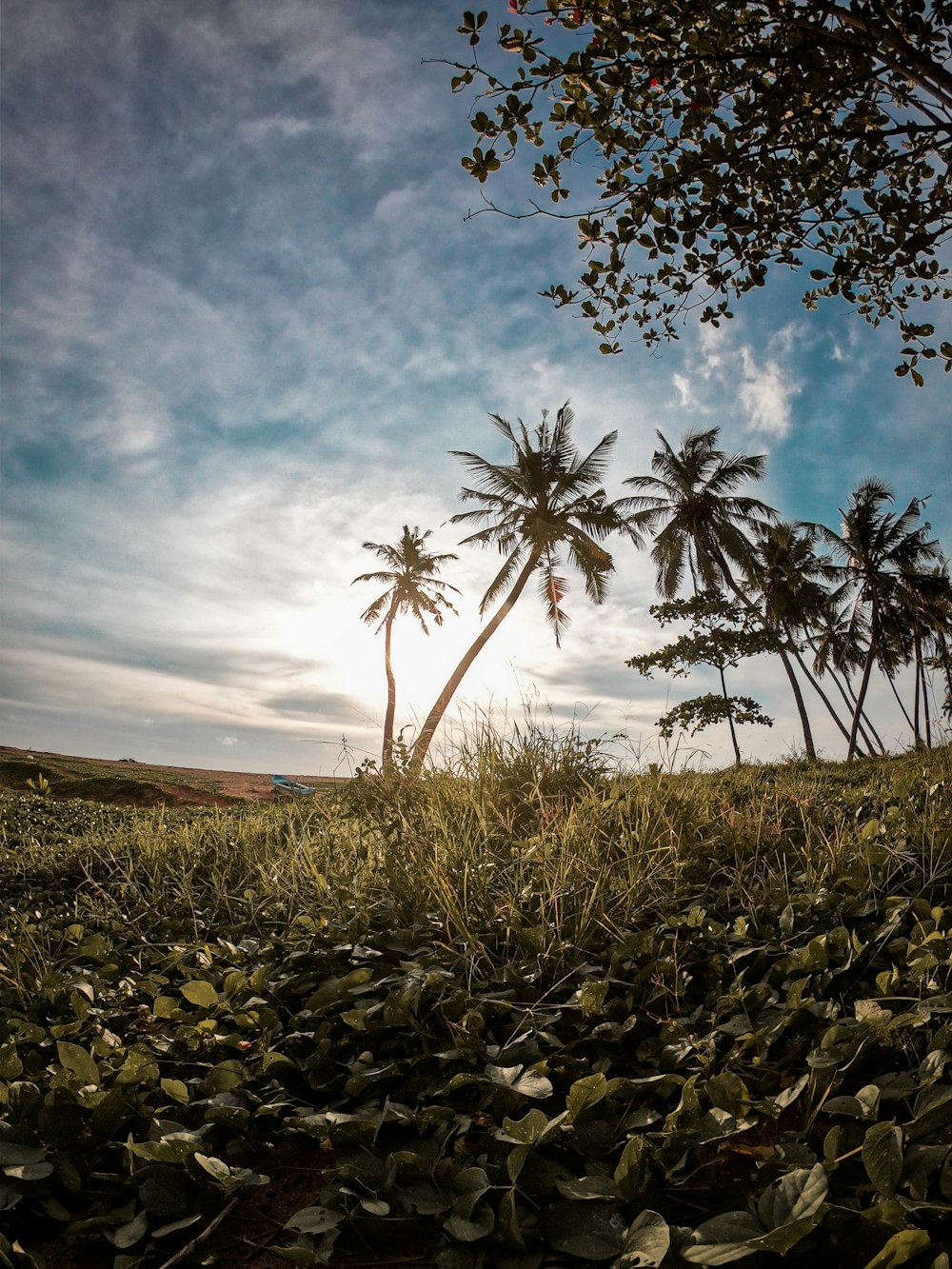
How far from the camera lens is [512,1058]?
220 cm

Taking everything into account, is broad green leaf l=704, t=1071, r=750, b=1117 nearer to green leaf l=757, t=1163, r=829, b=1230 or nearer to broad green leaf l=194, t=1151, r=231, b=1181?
green leaf l=757, t=1163, r=829, b=1230

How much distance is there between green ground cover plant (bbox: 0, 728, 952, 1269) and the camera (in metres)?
1.59

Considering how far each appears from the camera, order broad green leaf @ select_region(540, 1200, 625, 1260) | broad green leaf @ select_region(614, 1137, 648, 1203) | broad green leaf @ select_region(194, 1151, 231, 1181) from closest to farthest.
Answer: broad green leaf @ select_region(540, 1200, 625, 1260) → broad green leaf @ select_region(614, 1137, 648, 1203) → broad green leaf @ select_region(194, 1151, 231, 1181)

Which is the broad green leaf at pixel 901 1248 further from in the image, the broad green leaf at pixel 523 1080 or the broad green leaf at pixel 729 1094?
the broad green leaf at pixel 523 1080

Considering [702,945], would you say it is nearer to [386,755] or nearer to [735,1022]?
[735,1022]

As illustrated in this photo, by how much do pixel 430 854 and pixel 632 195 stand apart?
406cm

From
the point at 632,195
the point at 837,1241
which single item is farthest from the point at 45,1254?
the point at 632,195

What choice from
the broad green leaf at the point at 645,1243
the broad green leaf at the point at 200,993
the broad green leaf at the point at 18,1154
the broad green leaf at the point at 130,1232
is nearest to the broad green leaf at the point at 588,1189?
the broad green leaf at the point at 645,1243

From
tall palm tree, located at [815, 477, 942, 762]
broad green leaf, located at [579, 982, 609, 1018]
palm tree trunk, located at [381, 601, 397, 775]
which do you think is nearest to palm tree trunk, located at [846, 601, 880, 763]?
tall palm tree, located at [815, 477, 942, 762]

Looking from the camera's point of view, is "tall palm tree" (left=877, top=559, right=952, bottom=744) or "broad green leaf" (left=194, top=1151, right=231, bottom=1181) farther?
"tall palm tree" (left=877, top=559, right=952, bottom=744)

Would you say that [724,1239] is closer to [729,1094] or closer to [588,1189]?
[588,1189]

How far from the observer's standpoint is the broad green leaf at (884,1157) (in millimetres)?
1425

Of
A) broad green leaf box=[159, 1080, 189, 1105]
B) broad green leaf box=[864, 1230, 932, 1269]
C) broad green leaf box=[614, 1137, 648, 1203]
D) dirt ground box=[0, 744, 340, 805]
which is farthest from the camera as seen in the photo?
dirt ground box=[0, 744, 340, 805]

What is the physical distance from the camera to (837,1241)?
4.64 ft
